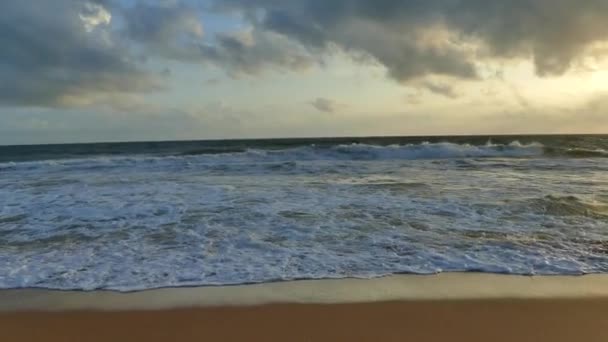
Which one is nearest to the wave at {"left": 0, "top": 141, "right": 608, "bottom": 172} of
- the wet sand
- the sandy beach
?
the sandy beach

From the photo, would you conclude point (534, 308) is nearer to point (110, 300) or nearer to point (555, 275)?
point (555, 275)

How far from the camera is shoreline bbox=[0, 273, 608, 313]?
4012mm

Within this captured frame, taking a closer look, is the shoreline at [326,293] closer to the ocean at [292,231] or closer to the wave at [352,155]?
the ocean at [292,231]

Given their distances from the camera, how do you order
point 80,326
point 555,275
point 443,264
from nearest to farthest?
point 80,326, point 555,275, point 443,264

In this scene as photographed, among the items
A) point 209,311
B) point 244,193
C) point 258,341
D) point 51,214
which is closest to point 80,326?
point 209,311

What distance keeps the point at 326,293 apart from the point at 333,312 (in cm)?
45

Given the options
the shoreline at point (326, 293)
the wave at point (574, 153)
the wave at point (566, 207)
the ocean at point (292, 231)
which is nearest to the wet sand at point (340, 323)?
the shoreline at point (326, 293)

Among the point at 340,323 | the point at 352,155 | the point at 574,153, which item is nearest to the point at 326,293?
the point at 340,323

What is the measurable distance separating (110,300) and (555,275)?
14.2 ft

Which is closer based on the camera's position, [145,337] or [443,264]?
[145,337]

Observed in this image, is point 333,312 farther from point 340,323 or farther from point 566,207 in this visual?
point 566,207

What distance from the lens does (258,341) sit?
332cm

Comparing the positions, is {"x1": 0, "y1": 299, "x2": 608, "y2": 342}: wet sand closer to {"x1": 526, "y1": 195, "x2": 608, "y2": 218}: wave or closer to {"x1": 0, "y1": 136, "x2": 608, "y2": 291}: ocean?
{"x1": 0, "y1": 136, "x2": 608, "y2": 291}: ocean

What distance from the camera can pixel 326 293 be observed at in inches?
165
